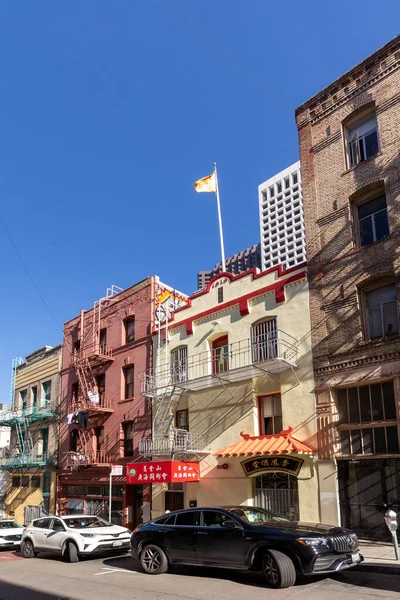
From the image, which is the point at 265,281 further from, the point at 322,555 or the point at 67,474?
the point at 67,474

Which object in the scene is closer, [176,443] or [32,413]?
[176,443]

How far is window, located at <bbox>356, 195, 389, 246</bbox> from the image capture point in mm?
18359

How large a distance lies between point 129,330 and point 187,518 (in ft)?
53.9

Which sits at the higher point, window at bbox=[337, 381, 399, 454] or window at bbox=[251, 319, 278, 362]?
window at bbox=[251, 319, 278, 362]

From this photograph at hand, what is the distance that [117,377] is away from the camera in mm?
28078

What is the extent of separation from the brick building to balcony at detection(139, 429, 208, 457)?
19.3ft

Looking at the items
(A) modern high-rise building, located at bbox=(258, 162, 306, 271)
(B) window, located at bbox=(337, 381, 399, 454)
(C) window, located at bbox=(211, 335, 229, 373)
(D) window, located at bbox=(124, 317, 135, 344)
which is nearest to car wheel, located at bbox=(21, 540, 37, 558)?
(C) window, located at bbox=(211, 335, 229, 373)

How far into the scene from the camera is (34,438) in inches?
1353

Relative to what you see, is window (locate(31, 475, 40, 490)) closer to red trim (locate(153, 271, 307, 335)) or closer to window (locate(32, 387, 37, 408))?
window (locate(32, 387, 37, 408))

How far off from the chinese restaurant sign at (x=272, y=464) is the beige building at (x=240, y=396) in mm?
34

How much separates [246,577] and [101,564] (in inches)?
206

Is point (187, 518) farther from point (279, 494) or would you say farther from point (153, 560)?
point (279, 494)

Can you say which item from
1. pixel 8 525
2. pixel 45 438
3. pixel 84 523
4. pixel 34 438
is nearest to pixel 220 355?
pixel 84 523

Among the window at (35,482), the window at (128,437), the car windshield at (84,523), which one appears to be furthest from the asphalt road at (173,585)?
the window at (35,482)
